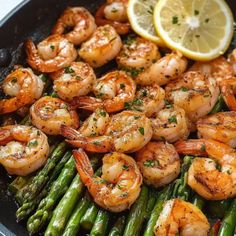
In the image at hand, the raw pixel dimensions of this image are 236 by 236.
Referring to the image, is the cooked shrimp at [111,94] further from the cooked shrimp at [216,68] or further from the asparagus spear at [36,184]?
the cooked shrimp at [216,68]

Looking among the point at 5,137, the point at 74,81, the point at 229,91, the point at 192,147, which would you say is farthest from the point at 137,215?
the point at 229,91

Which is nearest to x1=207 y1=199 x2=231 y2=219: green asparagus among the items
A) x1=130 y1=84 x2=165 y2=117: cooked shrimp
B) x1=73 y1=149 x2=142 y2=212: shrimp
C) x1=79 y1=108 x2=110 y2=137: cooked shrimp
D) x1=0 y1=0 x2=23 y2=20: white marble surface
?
x1=73 y1=149 x2=142 y2=212: shrimp

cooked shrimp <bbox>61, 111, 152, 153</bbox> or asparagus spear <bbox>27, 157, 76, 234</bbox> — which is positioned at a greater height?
cooked shrimp <bbox>61, 111, 152, 153</bbox>

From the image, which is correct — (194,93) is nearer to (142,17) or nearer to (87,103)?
(87,103)

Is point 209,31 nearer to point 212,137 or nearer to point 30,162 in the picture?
point 212,137

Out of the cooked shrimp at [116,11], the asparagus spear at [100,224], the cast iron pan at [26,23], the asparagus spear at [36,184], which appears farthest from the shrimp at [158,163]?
the cooked shrimp at [116,11]

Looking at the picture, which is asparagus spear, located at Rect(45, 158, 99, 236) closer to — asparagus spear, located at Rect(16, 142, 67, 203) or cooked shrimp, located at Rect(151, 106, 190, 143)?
asparagus spear, located at Rect(16, 142, 67, 203)
